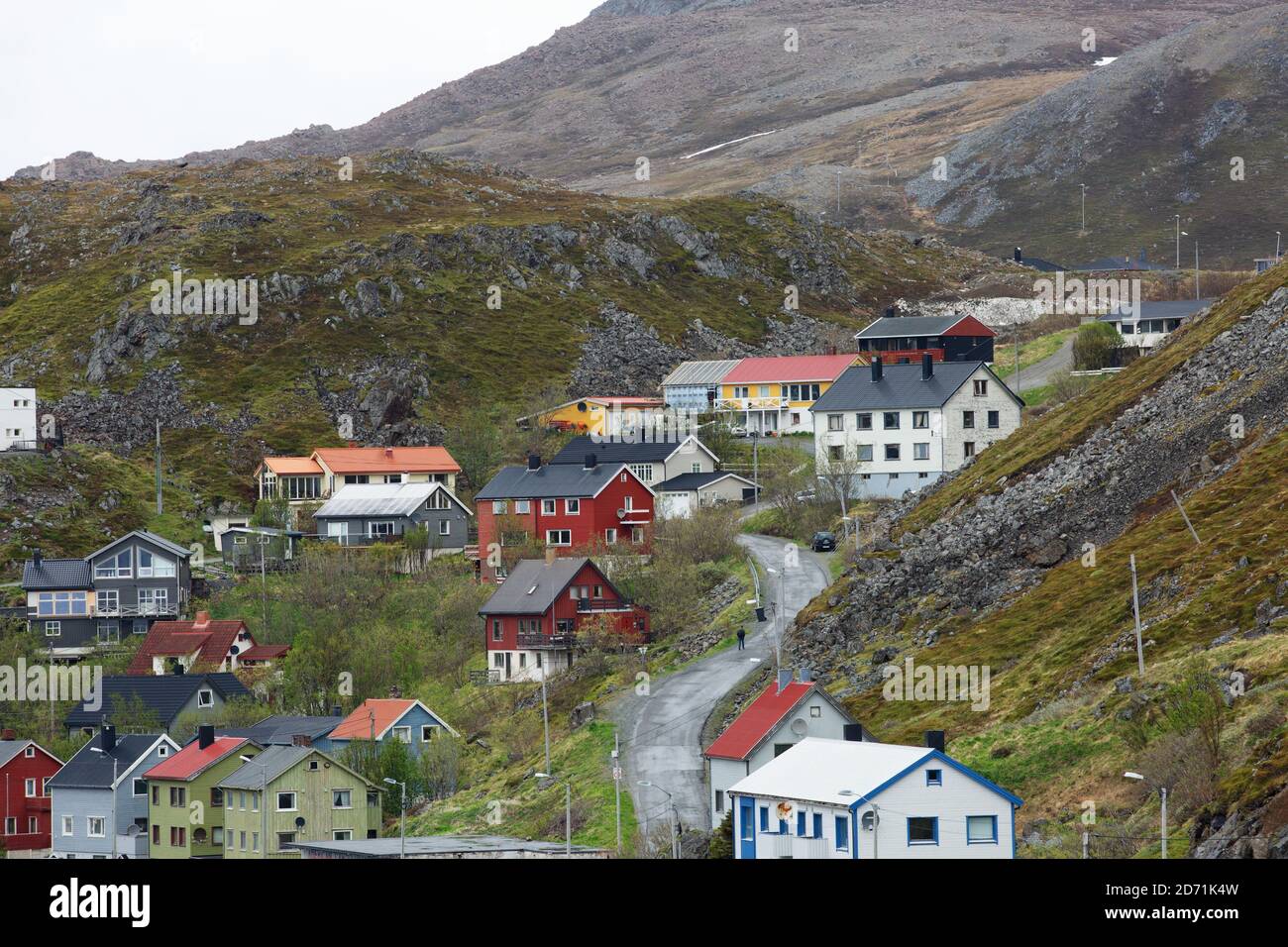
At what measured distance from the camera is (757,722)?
50.7 metres

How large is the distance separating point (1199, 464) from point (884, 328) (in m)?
75.0

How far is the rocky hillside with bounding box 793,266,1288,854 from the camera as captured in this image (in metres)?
40.2

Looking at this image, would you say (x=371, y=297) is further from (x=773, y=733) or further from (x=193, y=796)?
(x=773, y=733)

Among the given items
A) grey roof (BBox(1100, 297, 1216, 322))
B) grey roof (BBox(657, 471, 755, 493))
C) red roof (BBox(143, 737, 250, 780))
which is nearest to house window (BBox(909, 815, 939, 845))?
red roof (BBox(143, 737, 250, 780))

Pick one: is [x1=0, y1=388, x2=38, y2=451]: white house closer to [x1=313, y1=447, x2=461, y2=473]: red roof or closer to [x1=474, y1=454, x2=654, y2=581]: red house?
[x1=313, y1=447, x2=461, y2=473]: red roof

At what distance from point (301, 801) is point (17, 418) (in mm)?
70608

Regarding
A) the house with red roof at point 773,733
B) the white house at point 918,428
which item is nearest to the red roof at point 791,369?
the white house at point 918,428

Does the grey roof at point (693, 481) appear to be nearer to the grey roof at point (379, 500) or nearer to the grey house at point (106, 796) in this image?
the grey roof at point (379, 500)

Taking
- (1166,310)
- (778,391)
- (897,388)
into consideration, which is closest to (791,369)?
(778,391)

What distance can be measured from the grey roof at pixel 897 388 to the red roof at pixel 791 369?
30.4 m

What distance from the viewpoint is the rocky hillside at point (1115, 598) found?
40219mm

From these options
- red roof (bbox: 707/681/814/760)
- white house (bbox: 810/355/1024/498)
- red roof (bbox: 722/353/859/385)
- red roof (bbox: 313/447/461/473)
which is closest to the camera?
red roof (bbox: 707/681/814/760)

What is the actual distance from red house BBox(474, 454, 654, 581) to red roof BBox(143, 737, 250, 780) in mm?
33156
